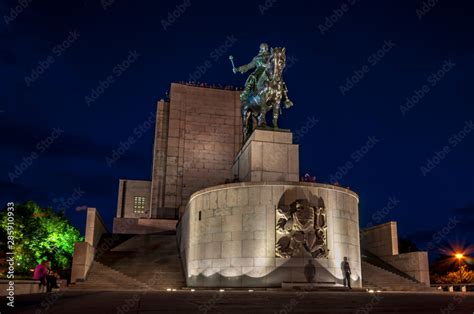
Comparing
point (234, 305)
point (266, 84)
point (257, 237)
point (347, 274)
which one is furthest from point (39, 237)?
point (234, 305)

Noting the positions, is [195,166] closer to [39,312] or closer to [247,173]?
[247,173]

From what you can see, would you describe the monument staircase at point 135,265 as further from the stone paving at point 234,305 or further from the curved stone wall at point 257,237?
the stone paving at point 234,305

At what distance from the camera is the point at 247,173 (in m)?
23.7

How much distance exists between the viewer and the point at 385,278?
23.2m

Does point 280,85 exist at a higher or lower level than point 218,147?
lower

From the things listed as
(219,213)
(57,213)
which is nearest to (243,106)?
(219,213)

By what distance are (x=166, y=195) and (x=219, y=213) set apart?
76.1 feet

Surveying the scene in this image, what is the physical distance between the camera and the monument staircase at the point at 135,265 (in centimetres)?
A: 2050

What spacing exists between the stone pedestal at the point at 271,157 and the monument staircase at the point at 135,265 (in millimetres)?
6279

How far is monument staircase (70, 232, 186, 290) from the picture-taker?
2050 cm

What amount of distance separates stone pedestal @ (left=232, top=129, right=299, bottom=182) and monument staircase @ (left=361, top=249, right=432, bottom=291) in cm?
620

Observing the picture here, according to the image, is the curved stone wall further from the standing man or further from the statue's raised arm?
the statue's raised arm

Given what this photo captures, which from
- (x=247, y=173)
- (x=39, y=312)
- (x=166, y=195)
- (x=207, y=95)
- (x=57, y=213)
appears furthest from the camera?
(x=207, y=95)

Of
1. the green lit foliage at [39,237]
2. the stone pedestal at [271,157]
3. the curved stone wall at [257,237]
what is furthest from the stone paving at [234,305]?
the green lit foliage at [39,237]
